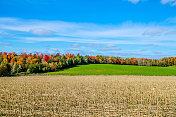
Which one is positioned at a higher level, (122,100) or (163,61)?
(163,61)

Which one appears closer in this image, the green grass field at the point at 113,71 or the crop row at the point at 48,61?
the crop row at the point at 48,61

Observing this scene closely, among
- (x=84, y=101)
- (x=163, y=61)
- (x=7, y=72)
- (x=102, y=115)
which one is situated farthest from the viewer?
(x=163, y=61)

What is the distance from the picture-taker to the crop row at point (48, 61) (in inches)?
2313

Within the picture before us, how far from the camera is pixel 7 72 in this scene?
53.1 m

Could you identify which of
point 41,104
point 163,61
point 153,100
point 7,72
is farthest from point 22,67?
point 163,61

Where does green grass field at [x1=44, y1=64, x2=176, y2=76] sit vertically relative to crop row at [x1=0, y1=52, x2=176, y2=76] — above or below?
below

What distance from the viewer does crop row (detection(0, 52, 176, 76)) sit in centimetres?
5875

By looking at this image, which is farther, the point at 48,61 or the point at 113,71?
the point at 48,61

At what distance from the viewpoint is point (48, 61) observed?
74.0m

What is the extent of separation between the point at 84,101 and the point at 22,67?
49197 millimetres

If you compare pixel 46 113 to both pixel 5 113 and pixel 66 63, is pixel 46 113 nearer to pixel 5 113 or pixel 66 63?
pixel 5 113

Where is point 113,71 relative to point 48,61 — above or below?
below

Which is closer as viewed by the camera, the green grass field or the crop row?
the crop row

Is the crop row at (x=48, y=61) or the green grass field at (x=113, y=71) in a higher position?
the crop row at (x=48, y=61)
